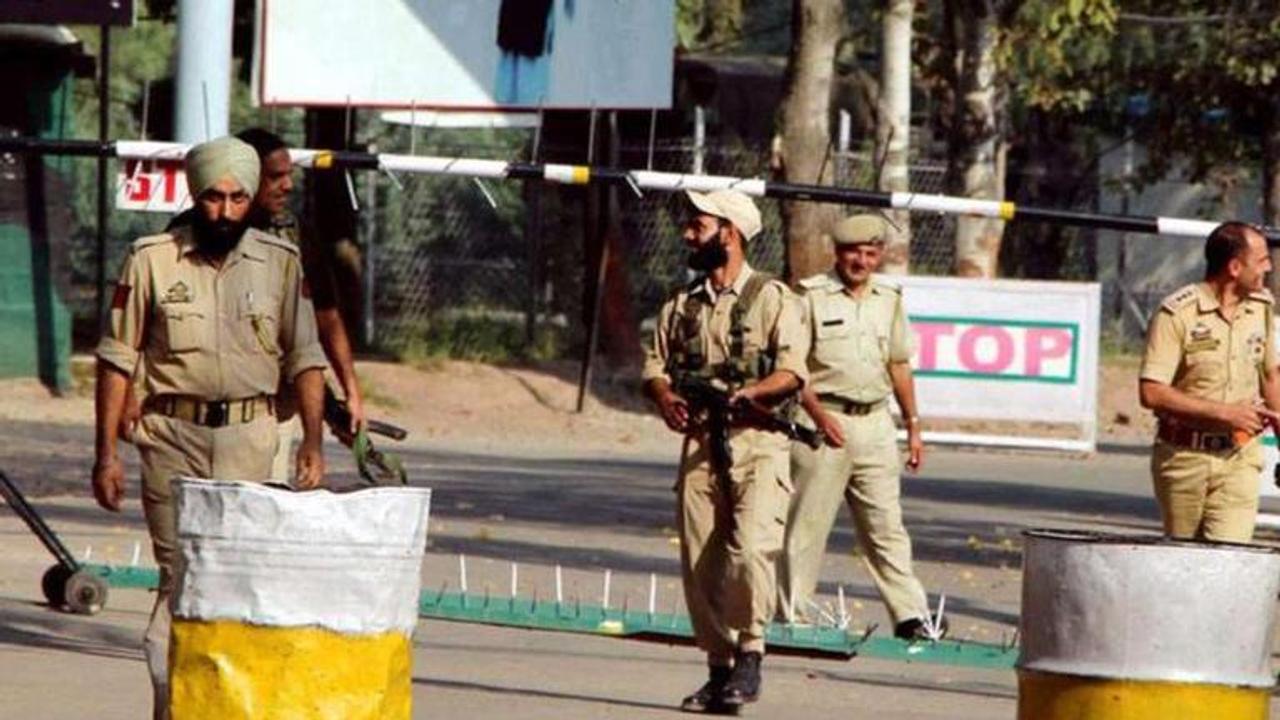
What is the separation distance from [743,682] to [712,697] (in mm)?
137

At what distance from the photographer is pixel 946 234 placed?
118 feet

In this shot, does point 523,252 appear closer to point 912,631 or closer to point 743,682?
point 912,631

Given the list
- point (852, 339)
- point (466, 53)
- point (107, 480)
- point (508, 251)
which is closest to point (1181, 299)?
point (852, 339)

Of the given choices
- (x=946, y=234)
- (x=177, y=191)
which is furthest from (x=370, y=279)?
(x=177, y=191)

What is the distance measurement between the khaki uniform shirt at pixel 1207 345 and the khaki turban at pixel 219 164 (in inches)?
149

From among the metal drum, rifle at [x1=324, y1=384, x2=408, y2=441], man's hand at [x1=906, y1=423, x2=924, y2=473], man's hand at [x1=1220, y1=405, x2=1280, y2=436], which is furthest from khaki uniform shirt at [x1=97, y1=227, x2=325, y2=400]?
man's hand at [x1=906, y1=423, x2=924, y2=473]

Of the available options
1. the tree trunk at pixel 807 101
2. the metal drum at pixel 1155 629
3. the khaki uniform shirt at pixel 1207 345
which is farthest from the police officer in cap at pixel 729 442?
the tree trunk at pixel 807 101

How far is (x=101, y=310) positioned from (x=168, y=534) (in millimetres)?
17574

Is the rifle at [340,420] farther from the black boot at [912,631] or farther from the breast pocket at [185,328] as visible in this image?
the black boot at [912,631]

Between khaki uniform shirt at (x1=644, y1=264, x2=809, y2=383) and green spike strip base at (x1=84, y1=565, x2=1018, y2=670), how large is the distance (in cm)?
125

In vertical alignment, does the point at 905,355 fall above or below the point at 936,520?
above

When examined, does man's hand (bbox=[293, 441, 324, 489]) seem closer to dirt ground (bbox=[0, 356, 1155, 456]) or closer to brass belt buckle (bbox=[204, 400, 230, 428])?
brass belt buckle (bbox=[204, 400, 230, 428])

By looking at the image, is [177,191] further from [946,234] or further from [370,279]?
[946,234]

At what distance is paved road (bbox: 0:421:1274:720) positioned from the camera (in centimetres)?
1198
